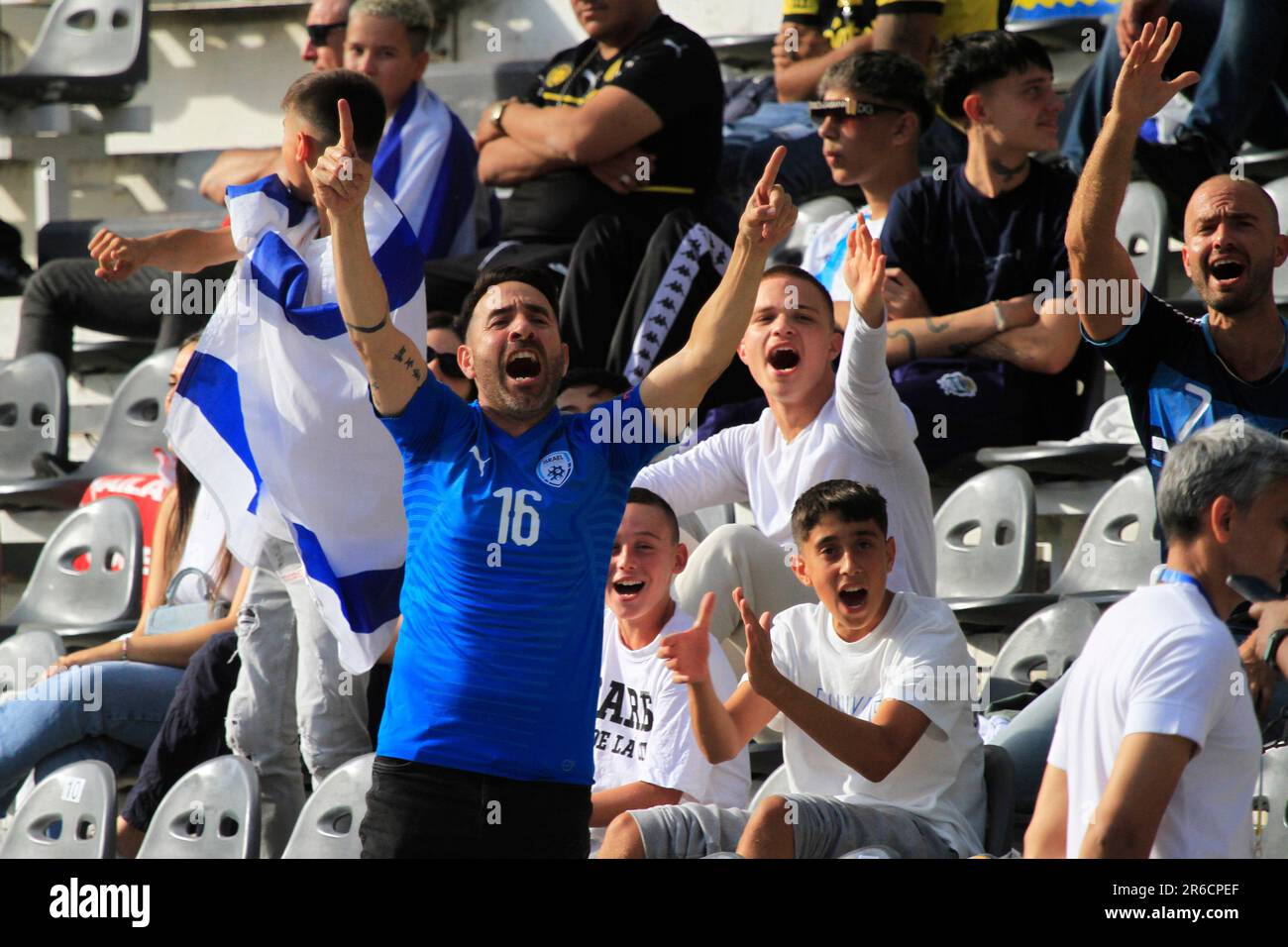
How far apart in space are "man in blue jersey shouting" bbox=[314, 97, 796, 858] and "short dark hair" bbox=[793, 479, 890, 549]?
0.49 metres

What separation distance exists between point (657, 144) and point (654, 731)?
101 inches

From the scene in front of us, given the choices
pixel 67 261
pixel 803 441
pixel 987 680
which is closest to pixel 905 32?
pixel 803 441

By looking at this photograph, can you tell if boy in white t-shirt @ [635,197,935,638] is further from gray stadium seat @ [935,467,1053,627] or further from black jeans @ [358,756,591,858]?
black jeans @ [358,756,591,858]

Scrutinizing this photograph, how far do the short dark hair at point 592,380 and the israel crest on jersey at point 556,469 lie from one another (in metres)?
1.56

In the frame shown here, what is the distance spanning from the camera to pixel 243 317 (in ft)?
13.3

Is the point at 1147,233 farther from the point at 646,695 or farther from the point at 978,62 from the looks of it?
the point at 646,695

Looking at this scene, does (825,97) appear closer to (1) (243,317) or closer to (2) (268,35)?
(1) (243,317)

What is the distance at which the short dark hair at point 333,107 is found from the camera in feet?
13.2

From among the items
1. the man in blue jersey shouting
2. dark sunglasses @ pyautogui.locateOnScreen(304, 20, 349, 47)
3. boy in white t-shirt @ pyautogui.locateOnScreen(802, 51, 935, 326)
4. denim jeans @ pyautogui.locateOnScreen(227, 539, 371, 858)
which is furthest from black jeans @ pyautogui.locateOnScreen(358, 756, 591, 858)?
dark sunglasses @ pyautogui.locateOnScreen(304, 20, 349, 47)

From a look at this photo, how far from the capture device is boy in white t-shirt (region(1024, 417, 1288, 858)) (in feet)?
7.55

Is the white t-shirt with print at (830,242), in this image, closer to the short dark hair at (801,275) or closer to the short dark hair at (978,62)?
the short dark hair at (978,62)

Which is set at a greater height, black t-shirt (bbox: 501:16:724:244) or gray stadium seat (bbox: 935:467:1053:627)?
black t-shirt (bbox: 501:16:724:244)

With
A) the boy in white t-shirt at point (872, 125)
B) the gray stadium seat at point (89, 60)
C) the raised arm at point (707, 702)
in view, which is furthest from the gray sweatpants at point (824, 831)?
the gray stadium seat at point (89, 60)

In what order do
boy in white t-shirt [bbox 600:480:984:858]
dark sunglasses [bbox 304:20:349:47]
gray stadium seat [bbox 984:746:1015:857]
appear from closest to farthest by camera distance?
boy in white t-shirt [bbox 600:480:984:858] < gray stadium seat [bbox 984:746:1015:857] < dark sunglasses [bbox 304:20:349:47]
